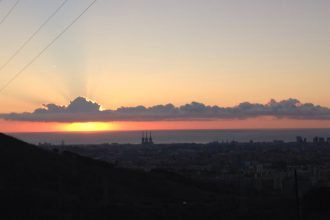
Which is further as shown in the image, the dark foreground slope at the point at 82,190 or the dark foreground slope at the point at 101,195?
the dark foreground slope at the point at 82,190

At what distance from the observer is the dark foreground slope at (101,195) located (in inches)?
1028

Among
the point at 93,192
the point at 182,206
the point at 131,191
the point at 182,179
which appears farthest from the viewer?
the point at 182,179

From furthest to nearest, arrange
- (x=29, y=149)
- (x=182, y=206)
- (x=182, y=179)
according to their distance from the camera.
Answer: (x=182, y=179) < (x=29, y=149) < (x=182, y=206)

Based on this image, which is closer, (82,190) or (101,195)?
(101,195)

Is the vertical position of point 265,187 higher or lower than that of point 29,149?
lower

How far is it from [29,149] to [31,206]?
54.4 feet

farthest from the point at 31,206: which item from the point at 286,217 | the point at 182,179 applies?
the point at 182,179

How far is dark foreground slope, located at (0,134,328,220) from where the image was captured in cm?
2611

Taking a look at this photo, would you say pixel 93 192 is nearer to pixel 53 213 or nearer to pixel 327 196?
pixel 53 213

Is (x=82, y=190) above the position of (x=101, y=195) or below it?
above

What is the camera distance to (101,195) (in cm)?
3338

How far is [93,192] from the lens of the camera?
34.6 metres

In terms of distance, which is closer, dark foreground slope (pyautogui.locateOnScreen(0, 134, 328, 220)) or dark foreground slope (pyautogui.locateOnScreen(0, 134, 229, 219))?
dark foreground slope (pyautogui.locateOnScreen(0, 134, 328, 220))

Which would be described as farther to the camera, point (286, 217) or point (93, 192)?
point (93, 192)
